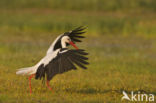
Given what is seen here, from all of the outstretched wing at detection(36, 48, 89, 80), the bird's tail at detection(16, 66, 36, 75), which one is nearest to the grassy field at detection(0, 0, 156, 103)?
the bird's tail at detection(16, 66, 36, 75)

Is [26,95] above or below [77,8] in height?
below

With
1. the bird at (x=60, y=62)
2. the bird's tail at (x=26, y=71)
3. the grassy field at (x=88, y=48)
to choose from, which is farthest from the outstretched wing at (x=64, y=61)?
the grassy field at (x=88, y=48)

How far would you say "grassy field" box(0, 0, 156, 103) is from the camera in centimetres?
887

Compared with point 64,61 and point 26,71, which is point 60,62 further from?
point 26,71

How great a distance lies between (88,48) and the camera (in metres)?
17.9

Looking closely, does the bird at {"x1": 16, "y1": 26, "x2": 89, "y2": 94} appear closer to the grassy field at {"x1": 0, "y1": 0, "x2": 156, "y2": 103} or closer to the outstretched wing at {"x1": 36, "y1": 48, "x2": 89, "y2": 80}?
the outstretched wing at {"x1": 36, "y1": 48, "x2": 89, "y2": 80}

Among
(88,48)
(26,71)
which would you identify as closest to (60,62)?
(26,71)

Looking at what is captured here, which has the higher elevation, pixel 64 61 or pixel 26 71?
pixel 64 61

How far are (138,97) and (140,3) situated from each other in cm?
2627

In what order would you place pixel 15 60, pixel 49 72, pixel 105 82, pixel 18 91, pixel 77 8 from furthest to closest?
pixel 77 8 < pixel 15 60 < pixel 105 82 < pixel 18 91 < pixel 49 72

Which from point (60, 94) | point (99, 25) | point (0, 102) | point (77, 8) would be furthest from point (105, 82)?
point (77, 8)

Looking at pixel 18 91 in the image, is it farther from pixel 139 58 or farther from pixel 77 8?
pixel 77 8

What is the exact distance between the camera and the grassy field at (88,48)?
887 centimetres

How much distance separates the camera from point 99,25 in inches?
963
